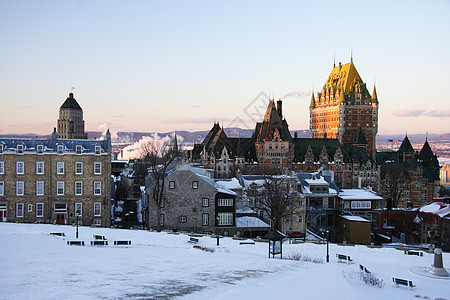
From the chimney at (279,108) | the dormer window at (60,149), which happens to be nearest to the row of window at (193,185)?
the dormer window at (60,149)

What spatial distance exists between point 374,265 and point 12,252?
23.3 metres

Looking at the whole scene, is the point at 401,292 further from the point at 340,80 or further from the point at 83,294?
the point at 340,80

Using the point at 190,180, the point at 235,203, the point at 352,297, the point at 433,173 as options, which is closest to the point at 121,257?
the point at 352,297

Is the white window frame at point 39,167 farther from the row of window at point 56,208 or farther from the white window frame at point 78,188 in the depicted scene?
the white window frame at point 78,188

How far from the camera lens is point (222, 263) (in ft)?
79.7

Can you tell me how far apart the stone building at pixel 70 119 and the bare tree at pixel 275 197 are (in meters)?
149

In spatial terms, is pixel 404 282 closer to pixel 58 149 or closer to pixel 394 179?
pixel 58 149

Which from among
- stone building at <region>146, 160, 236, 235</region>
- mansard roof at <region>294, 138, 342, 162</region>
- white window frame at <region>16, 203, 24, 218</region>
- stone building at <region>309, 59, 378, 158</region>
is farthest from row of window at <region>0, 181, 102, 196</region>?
stone building at <region>309, 59, 378, 158</region>

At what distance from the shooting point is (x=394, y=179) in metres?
97.8

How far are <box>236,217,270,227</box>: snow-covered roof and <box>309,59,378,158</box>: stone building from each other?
303ft

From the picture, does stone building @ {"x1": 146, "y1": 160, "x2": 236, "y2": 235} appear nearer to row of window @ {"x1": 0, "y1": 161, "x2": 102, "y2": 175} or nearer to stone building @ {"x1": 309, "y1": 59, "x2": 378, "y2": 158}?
row of window @ {"x1": 0, "y1": 161, "x2": 102, "y2": 175}

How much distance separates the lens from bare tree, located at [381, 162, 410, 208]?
9362cm

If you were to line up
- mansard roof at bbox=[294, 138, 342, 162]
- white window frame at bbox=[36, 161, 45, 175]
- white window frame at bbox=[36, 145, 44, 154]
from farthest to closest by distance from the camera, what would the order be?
mansard roof at bbox=[294, 138, 342, 162]
white window frame at bbox=[36, 145, 44, 154]
white window frame at bbox=[36, 161, 45, 175]

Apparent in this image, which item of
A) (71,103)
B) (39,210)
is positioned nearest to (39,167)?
(39,210)
